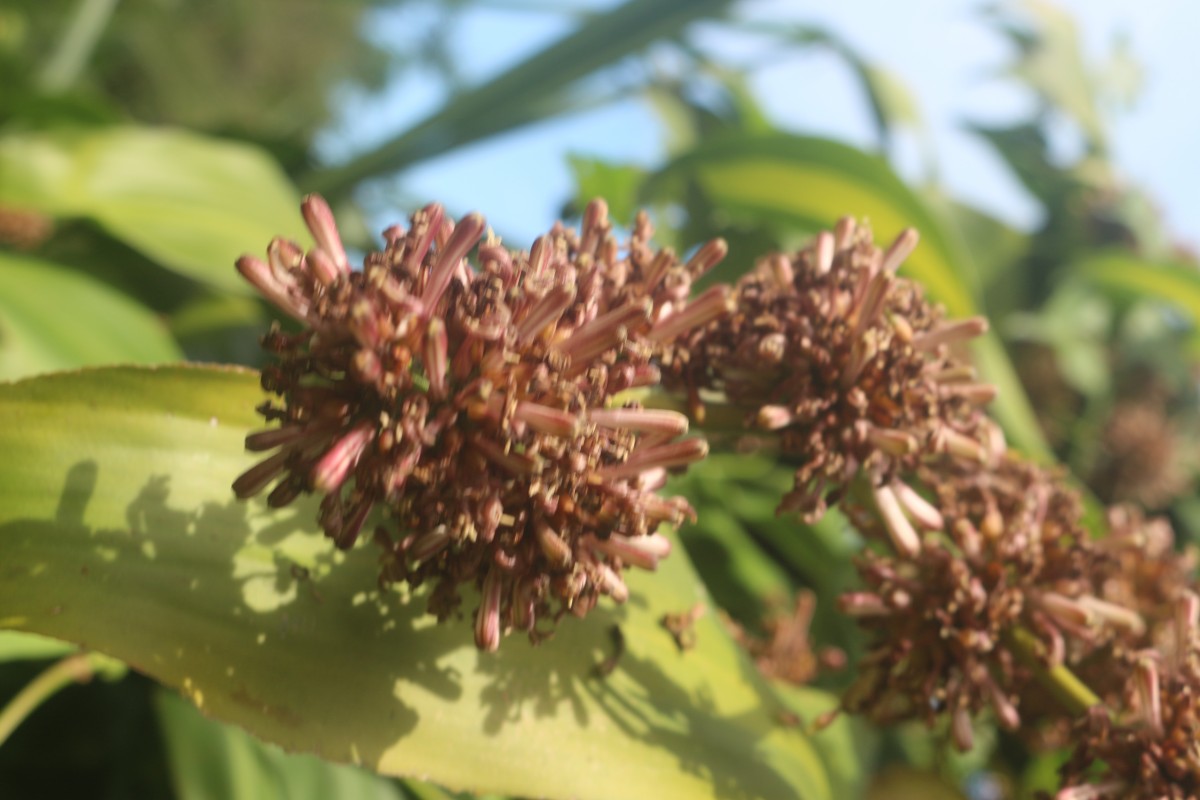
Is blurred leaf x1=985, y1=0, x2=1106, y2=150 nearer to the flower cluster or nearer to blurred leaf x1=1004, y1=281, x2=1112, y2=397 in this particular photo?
blurred leaf x1=1004, y1=281, x2=1112, y2=397

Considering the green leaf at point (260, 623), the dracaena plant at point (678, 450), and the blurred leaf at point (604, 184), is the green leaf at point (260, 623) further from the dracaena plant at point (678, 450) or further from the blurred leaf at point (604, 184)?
the blurred leaf at point (604, 184)

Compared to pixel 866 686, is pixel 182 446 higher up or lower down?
higher up

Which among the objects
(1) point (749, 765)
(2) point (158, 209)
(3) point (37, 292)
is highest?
(2) point (158, 209)

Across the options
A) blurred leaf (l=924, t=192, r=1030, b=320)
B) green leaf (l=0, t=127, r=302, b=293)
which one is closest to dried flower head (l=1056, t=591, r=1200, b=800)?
green leaf (l=0, t=127, r=302, b=293)

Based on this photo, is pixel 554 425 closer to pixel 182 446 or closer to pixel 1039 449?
pixel 182 446

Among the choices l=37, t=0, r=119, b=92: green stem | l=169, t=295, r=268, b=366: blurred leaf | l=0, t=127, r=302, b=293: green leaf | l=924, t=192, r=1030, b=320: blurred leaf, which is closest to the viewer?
l=0, t=127, r=302, b=293: green leaf

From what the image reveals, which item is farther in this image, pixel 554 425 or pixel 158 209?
pixel 158 209

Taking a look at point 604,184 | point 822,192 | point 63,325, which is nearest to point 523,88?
point 604,184

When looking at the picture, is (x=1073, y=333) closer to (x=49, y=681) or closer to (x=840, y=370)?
(x=840, y=370)

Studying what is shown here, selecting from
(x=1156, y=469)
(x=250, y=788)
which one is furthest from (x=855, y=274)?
(x=1156, y=469)
